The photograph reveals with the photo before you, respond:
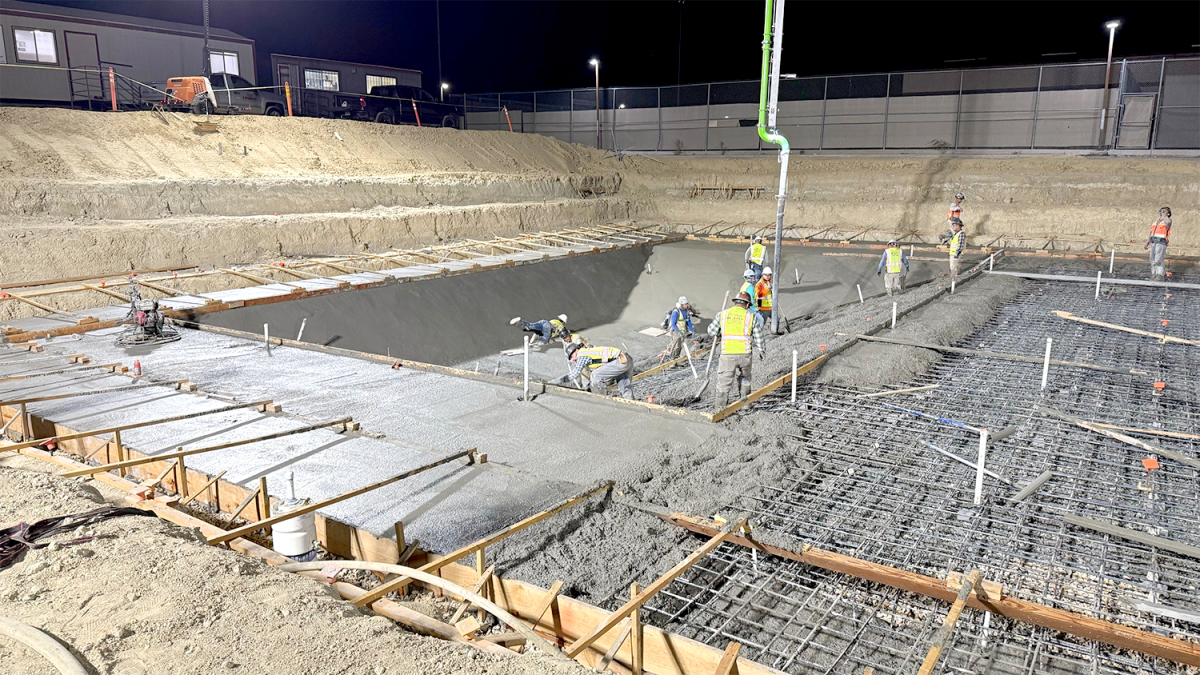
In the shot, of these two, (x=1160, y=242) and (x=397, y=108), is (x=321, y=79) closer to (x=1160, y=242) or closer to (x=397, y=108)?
(x=397, y=108)

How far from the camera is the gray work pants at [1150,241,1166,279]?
45.8 feet

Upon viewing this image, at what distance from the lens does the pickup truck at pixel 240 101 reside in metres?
20.5

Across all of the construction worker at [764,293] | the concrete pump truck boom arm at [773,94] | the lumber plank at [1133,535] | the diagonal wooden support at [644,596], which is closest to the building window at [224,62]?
the concrete pump truck boom arm at [773,94]

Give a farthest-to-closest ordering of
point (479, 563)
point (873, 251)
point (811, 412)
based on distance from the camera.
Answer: point (873, 251)
point (811, 412)
point (479, 563)

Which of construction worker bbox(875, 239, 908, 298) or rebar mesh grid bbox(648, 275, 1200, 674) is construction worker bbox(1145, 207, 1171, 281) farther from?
rebar mesh grid bbox(648, 275, 1200, 674)

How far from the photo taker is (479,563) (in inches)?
178

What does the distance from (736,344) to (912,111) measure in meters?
21.9

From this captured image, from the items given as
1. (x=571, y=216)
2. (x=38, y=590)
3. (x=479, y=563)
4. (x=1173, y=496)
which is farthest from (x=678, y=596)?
(x=571, y=216)

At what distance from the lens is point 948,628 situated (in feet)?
12.6

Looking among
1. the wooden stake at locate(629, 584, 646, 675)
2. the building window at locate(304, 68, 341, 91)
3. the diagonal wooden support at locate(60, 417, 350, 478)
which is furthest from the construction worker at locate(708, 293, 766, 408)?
the building window at locate(304, 68, 341, 91)

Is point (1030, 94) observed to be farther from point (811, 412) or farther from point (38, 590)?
point (38, 590)

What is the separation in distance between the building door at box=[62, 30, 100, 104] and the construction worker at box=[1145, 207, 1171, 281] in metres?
29.8

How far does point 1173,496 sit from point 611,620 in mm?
4983

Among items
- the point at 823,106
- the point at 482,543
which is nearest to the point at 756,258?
the point at 482,543
